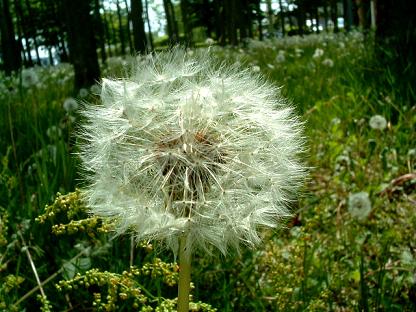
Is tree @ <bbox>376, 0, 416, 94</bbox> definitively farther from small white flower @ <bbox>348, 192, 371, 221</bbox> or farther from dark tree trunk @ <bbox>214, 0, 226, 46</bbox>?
dark tree trunk @ <bbox>214, 0, 226, 46</bbox>

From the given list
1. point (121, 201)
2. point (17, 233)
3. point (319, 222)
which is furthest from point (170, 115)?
point (319, 222)

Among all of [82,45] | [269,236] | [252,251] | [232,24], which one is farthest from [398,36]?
[232,24]

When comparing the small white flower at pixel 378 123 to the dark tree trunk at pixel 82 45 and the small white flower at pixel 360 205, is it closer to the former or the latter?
the small white flower at pixel 360 205

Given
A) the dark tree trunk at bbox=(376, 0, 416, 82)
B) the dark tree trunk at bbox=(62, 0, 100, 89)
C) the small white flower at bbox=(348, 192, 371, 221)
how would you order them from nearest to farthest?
the small white flower at bbox=(348, 192, 371, 221), the dark tree trunk at bbox=(376, 0, 416, 82), the dark tree trunk at bbox=(62, 0, 100, 89)

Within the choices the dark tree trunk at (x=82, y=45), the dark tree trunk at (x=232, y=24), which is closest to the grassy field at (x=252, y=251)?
the dark tree trunk at (x=82, y=45)

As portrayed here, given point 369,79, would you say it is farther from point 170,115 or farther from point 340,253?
point 170,115

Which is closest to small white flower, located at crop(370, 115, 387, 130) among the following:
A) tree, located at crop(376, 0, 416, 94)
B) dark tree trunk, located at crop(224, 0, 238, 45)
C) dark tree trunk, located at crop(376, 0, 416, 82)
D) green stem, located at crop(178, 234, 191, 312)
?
tree, located at crop(376, 0, 416, 94)
